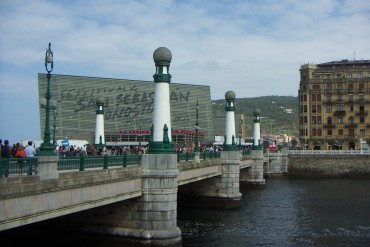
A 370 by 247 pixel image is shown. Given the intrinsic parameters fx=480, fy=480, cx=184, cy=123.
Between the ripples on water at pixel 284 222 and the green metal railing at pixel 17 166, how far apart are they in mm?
12330

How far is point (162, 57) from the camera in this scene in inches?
911

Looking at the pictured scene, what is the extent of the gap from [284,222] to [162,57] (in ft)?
55.3

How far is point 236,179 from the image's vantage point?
131ft

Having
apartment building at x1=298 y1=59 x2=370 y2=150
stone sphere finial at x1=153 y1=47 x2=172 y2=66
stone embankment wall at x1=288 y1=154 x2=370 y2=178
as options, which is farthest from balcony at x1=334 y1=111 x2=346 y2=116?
stone sphere finial at x1=153 y1=47 x2=172 y2=66

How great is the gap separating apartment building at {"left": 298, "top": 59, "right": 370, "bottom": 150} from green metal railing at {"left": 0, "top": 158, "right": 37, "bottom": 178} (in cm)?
9125

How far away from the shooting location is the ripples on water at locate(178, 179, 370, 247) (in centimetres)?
2761

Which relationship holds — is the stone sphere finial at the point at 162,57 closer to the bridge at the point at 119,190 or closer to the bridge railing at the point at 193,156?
the bridge at the point at 119,190

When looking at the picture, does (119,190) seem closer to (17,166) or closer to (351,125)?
(17,166)

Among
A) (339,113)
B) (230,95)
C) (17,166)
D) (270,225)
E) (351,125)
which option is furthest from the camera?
(339,113)

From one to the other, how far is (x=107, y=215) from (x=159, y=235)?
3188 millimetres

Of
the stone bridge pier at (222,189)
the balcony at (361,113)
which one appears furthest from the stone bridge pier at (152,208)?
the balcony at (361,113)

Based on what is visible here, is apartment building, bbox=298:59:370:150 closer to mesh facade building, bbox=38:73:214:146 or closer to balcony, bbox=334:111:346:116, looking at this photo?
balcony, bbox=334:111:346:116

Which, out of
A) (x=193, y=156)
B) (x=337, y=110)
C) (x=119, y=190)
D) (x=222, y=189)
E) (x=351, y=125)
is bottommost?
(x=222, y=189)

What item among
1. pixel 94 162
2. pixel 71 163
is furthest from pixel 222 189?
pixel 71 163
